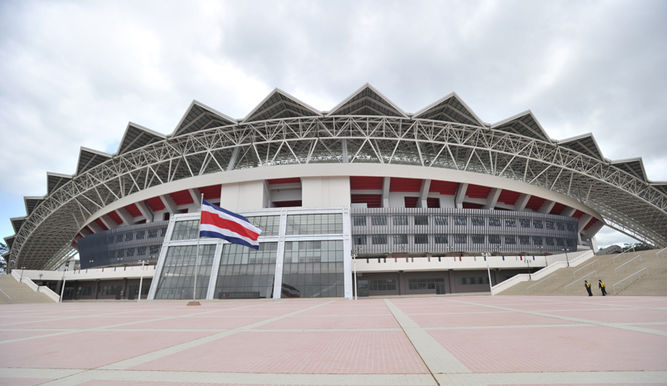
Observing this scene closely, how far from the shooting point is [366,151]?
59.0 metres

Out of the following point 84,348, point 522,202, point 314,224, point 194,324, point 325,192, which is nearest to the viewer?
point 84,348

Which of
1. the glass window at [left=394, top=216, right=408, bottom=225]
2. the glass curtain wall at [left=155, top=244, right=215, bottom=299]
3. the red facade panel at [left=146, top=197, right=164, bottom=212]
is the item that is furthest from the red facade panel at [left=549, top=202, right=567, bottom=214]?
the red facade panel at [left=146, top=197, right=164, bottom=212]

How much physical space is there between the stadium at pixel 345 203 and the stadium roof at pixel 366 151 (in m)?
0.38

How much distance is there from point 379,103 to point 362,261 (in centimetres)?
2443

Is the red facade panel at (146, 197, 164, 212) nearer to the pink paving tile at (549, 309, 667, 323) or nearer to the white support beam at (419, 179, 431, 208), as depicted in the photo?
the white support beam at (419, 179, 431, 208)

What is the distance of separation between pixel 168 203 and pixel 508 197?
58428mm

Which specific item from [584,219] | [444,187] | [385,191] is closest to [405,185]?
[385,191]

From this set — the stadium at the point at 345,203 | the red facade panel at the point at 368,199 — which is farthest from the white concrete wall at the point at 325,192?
the red facade panel at the point at 368,199

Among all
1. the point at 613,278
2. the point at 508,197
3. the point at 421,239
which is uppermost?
the point at 508,197

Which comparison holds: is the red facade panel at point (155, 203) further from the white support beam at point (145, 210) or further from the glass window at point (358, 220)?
the glass window at point (358, 220)

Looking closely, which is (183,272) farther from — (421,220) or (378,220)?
(421,220)

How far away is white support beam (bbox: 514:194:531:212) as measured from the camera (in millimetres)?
52197

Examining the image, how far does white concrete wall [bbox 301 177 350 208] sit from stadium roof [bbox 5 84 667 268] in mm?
4829

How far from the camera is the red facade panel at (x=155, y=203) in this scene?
5553 centimetres
